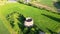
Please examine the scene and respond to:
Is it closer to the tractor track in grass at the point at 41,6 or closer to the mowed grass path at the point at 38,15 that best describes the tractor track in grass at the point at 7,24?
the mowed grass path at the point at 38,15

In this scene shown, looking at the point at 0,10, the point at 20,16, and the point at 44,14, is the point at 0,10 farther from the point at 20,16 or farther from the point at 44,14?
the point at 44,14

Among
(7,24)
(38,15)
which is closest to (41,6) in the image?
(38,15)

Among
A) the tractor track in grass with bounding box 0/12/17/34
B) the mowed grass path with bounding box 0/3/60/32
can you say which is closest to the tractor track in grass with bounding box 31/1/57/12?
the mowed grass path with bounding box 0/3/60/32

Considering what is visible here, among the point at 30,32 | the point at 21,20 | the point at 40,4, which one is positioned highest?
the point at 40,4

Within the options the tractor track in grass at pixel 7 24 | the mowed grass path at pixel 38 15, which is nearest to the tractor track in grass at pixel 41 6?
the mowed grass path at pixel 38 15

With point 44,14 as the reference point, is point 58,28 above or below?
below

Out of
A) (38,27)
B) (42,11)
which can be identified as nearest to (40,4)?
(42,11)

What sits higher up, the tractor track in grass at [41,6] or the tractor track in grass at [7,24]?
the tractor track in grass at [41,6]

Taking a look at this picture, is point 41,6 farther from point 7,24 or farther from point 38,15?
point 7,24
